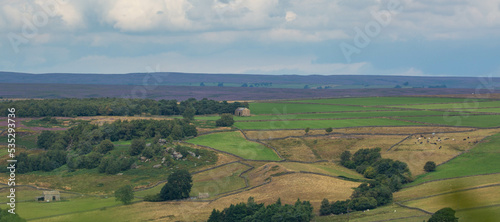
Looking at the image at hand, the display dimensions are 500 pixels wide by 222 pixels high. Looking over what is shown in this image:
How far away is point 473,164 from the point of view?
69438 mm

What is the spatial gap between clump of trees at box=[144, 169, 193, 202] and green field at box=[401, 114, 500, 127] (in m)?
56.6

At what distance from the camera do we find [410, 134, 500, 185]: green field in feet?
214

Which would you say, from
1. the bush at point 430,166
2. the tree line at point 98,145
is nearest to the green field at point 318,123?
the tree line at point 98,145

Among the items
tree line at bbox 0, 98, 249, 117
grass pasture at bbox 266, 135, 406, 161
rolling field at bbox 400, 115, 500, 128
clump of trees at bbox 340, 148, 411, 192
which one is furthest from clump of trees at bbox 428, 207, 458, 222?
tree line at bbox 0, 98, 249, 117

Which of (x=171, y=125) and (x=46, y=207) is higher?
(x=171, y=125)

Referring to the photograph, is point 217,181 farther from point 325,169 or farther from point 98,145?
point 98,145

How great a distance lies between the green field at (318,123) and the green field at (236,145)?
7973 mm

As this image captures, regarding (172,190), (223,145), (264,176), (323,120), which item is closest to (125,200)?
(172,190)

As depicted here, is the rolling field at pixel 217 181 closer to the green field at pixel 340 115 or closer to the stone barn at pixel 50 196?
the stone barn at pixel 50 196

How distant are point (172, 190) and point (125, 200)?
5.62m

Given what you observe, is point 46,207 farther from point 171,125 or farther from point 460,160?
point 460,160

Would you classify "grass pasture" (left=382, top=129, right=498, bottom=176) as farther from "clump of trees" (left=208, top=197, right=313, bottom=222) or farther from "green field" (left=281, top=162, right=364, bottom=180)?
"clump of trees" (left=208, top=197, right=313, bottom=222)

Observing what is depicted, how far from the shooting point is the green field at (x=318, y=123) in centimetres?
9838

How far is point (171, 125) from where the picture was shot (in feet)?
303
